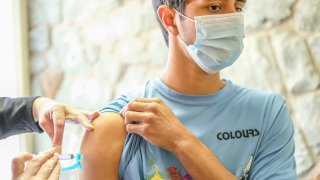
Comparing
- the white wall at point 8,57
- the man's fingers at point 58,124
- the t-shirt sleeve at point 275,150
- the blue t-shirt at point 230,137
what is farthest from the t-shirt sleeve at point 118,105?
the white wall at point 8,57

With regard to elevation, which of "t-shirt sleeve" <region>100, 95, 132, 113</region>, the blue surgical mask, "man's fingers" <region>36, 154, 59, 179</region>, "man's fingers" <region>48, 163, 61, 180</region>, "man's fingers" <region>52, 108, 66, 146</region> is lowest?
"man's fingers" <region>48, 163, 61, 180</region>

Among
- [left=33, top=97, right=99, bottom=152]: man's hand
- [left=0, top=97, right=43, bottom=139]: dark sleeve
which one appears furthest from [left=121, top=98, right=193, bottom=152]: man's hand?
[left=0, top=97, right=43, bottom=139]: dark sleeve

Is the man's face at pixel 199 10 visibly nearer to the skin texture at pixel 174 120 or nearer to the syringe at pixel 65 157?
the skin texture at pixel 174 120

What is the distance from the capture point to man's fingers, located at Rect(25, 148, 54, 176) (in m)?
1.04

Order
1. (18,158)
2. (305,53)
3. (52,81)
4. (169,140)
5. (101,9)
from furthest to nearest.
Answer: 1. (52,81)
2. (101,9)
3. (305,53)
4. (169,140)
5. (18,158)

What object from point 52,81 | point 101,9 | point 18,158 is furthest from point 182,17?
point 52,81

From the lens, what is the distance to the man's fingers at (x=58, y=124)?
1.27m

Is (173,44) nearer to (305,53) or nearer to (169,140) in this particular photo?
(169,140)

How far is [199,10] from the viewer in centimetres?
131

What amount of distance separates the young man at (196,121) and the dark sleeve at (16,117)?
11.4 inches

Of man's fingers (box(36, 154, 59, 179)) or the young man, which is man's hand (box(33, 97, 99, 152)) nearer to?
the young man

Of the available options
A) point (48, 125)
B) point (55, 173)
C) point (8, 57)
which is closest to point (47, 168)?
point (55, 173)

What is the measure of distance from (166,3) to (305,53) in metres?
0.85

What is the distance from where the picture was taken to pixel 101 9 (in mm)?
2594
